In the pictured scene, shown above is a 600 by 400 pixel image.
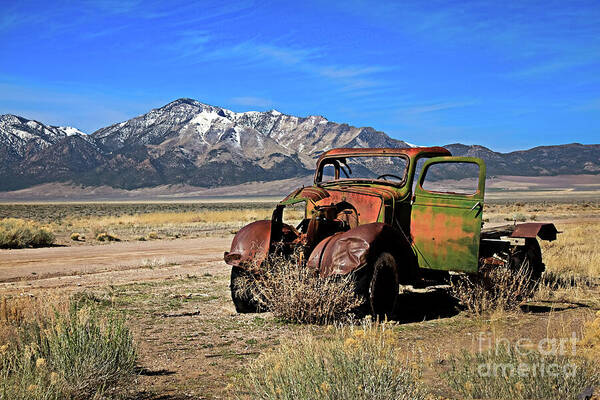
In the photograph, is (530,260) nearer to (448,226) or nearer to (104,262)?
(448,226)

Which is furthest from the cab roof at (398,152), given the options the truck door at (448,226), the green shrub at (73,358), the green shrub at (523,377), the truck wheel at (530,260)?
the green shrub at (73,358)

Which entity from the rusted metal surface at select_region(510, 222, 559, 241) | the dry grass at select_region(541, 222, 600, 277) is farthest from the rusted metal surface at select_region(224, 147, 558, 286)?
the dry grass at select_region(541, 222, 600, 277)

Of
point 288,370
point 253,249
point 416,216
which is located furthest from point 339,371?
point 416,216

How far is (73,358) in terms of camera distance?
18.2 ft

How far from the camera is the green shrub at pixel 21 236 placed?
81.0ft

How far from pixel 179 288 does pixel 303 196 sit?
4561mm

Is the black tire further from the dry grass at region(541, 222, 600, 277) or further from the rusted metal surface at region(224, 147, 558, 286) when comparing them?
the dry grass at region(541, 222, 600, 277)

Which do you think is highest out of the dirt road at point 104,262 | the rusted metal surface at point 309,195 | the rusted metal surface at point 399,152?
the rusted metal surface at point 399,152

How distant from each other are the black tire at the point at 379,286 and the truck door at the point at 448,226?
35.1 inches

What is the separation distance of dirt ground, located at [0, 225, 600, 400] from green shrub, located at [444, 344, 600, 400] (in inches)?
15.0

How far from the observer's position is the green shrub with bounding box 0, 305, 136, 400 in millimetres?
5086

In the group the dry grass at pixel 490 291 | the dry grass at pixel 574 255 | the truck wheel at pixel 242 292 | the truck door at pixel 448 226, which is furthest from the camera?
the dry grass at pixel 574 255

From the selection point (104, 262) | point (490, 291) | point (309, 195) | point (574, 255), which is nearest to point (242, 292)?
point (309, 195)

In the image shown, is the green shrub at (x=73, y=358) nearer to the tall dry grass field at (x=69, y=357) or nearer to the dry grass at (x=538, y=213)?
the tall dry grass field at (x=69, y=357)
